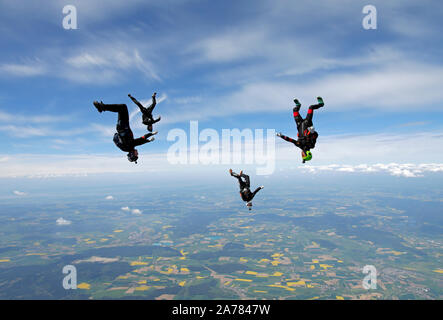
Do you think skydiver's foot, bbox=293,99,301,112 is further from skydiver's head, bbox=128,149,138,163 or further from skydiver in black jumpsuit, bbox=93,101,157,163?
skydiver's head, bbox=128,149,138,163

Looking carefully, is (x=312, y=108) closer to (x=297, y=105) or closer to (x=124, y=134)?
(x=297, y=105)

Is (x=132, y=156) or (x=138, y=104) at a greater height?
(x=138, y=104)

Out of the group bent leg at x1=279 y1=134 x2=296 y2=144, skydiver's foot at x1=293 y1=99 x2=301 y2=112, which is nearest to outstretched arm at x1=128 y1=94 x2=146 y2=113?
bent leg at x1=279 y1=134 x2=296 y2=144

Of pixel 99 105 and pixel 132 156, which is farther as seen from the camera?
pixel 132 156

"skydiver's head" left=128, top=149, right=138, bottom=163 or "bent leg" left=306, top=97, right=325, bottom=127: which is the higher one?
"bent leg" left=306, top=97, right=325, bottom=127

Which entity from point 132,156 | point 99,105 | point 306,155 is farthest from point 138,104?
point 306,155

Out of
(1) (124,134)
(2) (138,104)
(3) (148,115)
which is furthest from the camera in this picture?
(1) (124,134)

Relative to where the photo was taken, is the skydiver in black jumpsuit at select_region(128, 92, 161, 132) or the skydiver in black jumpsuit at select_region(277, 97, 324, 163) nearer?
the skydiver in black jumpsuit at select_region(128, 92, 161, 132)
